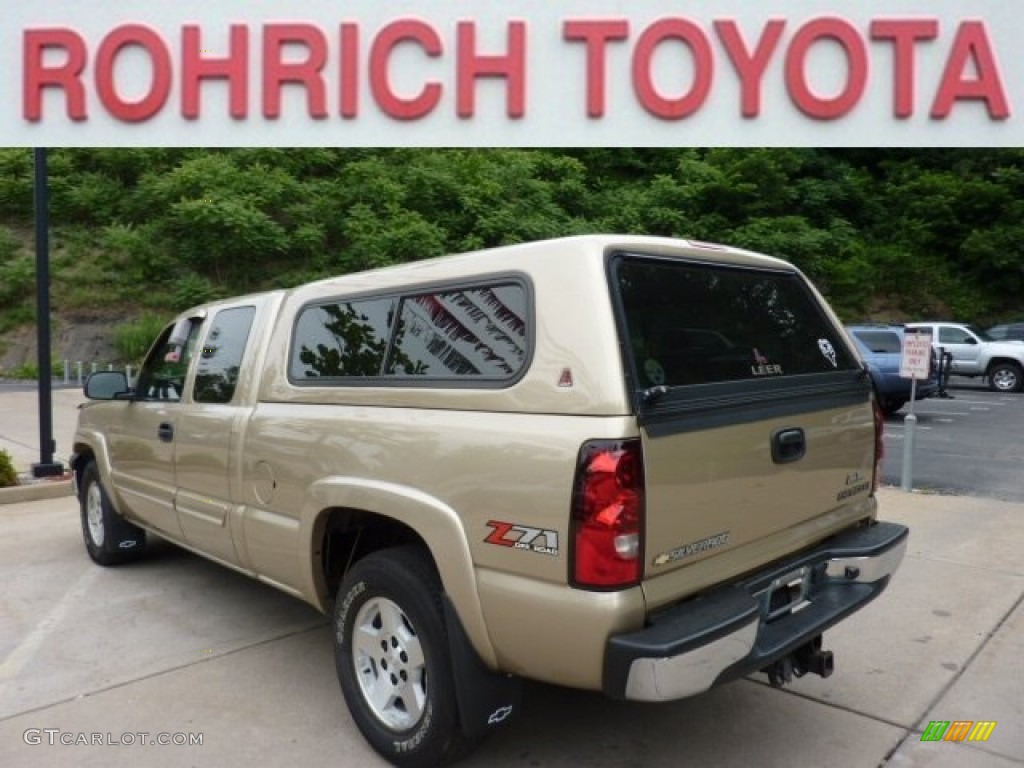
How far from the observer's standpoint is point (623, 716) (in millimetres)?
3271

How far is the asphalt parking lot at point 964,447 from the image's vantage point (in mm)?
8398

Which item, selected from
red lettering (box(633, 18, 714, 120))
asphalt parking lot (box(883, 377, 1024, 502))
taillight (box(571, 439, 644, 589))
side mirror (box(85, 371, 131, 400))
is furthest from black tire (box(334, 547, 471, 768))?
red lettering (box(633, 18, 714, 120))

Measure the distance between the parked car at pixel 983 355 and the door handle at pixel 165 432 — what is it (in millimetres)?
18391

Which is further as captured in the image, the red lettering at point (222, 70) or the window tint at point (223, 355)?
the red lettering at point (222, 70)

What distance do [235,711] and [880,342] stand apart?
46.7ft

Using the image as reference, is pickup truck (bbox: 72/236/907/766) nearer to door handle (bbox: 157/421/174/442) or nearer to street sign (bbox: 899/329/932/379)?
door handle (bbox: 157/421/174/442)

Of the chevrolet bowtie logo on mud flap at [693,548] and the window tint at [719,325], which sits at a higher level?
the window tint at [719,325]

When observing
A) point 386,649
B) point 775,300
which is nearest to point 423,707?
point 386,649

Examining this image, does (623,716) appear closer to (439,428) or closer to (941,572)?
(439,428)

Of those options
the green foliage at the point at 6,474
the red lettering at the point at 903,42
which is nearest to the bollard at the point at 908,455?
the red lettering at the point at 903,42

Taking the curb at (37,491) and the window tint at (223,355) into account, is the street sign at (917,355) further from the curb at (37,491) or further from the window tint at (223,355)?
the curb at (37,491)

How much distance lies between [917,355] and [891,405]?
23.4 feet

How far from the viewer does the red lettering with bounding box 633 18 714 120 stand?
9.19 meters

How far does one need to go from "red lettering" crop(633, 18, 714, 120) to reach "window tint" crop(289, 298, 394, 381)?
6.71 m
